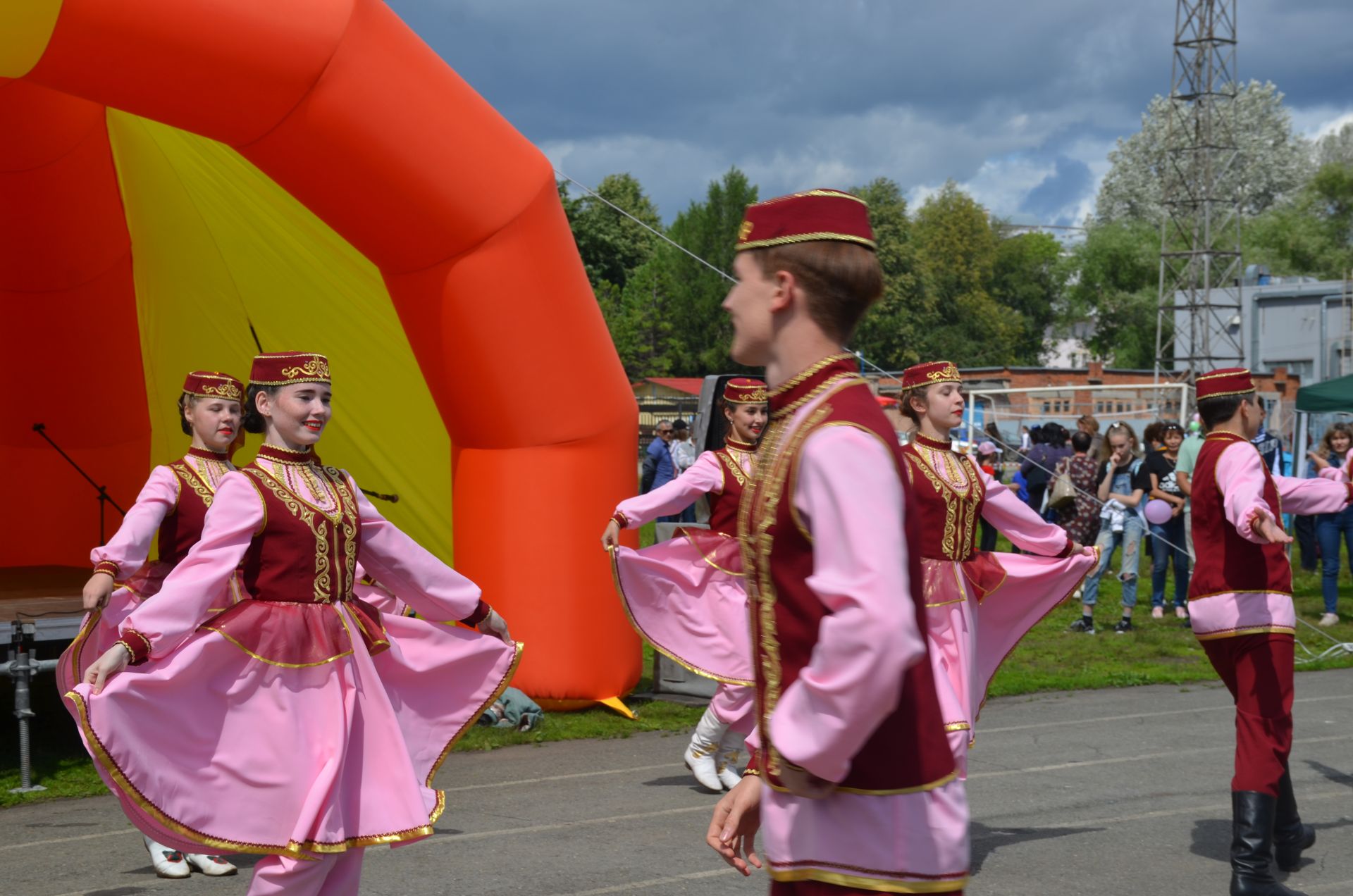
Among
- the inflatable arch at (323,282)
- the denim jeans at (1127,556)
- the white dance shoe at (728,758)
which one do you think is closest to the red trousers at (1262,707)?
the white dance shoe at (728,758)

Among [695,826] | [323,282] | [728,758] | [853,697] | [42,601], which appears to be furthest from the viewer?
[323,282]

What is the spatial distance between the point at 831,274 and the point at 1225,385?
390 cm

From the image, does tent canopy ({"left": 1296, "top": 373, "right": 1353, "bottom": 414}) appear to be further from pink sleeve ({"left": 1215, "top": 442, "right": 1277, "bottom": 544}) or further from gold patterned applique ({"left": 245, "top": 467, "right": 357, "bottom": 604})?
gold patterned applique ({"left": 245, "top": 467, "right": 357, "bottom": 604})

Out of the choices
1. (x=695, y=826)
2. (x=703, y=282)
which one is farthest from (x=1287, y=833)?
(x=703, y=282)

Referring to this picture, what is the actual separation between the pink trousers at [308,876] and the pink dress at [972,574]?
239 centimetres

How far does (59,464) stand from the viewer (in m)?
12.4

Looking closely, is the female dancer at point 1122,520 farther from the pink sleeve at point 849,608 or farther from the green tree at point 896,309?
the green tree at point 896,309

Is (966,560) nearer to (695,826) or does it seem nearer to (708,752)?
(695,826)

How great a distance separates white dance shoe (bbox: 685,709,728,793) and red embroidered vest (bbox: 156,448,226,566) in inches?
109

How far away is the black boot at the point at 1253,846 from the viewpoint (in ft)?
18.7

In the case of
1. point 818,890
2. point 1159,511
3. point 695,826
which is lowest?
point 695,826

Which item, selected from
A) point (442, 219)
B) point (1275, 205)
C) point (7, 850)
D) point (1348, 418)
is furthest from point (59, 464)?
point (1275, 205)

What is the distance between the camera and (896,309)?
232 feet

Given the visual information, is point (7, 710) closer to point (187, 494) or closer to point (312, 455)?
point (187, 494)
